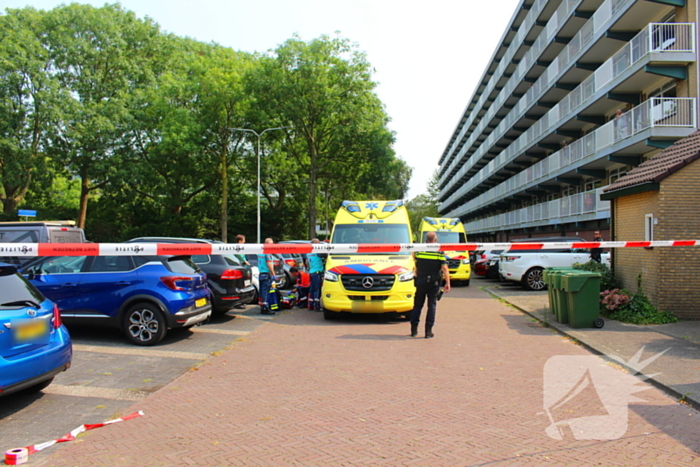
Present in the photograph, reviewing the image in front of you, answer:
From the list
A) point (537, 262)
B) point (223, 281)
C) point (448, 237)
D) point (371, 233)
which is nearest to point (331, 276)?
point (371, 233)

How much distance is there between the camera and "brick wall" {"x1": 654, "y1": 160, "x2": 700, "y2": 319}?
381 inches

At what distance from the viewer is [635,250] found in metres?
10.7

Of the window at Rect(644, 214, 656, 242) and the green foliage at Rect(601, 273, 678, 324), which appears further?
the window at Rect(644, 214, 656, 242)

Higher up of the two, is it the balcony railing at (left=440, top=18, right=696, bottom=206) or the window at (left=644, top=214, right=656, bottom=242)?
the balcony railing at (left=440, top=18, right=696, bottom=206)

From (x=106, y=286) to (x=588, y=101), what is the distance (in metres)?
23.7

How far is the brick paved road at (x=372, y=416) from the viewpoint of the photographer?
4.03m

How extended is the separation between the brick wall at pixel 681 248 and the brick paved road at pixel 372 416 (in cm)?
301

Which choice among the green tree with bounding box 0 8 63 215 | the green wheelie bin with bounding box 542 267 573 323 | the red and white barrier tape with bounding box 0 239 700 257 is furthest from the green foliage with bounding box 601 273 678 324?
the green tree with bounding box 0 8 63 215

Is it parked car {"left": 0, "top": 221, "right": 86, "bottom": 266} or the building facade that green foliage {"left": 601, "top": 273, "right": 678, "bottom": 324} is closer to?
the building facade

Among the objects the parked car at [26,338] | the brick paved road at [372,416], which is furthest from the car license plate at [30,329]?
the brick paved road at [372,416]

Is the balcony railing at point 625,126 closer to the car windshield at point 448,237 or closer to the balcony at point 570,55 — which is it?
the balcony at point 570,55

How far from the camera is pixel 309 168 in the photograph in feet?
125

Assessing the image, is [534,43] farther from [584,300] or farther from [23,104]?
[23,104]
